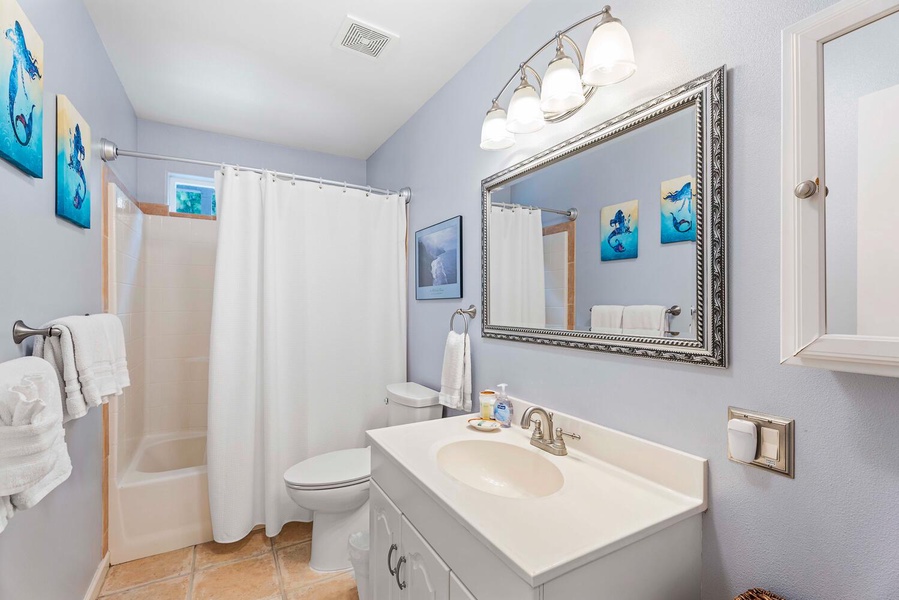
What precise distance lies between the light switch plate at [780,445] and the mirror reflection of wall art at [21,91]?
5.90 ft

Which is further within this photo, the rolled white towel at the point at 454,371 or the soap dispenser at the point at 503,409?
the rolled white towel at the point at 454,371

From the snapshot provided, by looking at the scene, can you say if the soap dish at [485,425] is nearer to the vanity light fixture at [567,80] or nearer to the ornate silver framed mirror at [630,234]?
the ornate silver framed mirror at [630,234]

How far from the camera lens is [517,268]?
160 centimetres

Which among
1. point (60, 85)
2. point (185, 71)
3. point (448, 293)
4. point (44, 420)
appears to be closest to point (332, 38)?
point (185, 71)

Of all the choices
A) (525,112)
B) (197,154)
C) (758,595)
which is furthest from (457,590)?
(197,154)

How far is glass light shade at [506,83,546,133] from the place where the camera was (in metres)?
1.30

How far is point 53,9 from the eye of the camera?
49.2 inches

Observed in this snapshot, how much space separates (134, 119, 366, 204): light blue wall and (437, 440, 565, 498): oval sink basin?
8.17 ft

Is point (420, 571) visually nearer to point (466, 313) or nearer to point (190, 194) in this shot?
point (466, 313)

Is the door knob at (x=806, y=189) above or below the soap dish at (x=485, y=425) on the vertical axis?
above

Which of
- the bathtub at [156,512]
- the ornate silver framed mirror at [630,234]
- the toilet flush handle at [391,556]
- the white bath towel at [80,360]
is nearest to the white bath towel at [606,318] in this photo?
the ornate silver framed mirror at [630,234]

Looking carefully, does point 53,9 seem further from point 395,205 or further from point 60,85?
point 395,205

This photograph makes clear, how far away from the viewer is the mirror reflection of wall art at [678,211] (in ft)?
3.22

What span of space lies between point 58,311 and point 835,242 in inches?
79.5
